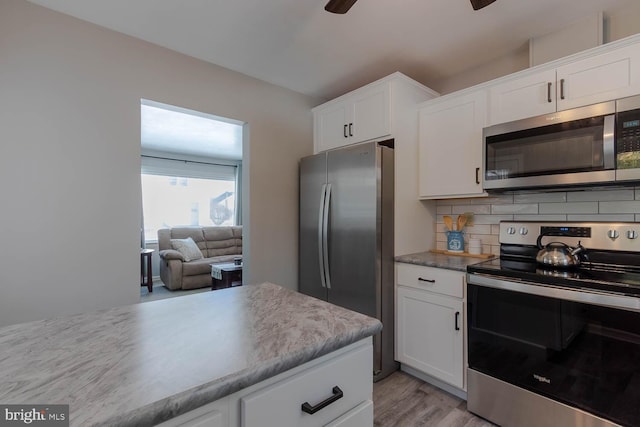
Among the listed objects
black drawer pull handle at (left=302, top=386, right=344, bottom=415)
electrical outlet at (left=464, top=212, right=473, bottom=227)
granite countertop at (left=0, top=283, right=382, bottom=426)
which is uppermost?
electrical outlet at (left=464, top=212, right=473, bottom=227)

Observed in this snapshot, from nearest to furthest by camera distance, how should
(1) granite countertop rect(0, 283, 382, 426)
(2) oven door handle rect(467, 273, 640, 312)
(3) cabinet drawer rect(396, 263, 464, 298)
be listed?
(1) granite countertop rect(0, 283, 382, 426) < (2) oven door handle rect(467, 273, 640, 312) < (3) cabinet drawer rect(396, 263, 464, 298)

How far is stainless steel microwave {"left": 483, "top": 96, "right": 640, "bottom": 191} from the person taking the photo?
5.00 ft

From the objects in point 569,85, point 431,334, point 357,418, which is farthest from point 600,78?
point 357,418

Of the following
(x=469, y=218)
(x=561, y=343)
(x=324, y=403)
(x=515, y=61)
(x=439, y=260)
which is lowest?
(x=561, y=343)

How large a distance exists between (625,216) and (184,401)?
243 cm

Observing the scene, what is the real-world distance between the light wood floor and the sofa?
369cm

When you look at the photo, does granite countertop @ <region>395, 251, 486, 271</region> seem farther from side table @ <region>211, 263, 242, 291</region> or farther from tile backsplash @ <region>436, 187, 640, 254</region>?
side table @ <region>211, 263, 242, 291</region>

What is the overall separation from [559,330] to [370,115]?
73.0 inches

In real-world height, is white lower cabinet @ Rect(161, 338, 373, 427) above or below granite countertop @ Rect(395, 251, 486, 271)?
below

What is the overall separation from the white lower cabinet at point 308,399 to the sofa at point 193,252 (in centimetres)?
456

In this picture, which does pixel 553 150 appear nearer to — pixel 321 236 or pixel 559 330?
pixel 559 330

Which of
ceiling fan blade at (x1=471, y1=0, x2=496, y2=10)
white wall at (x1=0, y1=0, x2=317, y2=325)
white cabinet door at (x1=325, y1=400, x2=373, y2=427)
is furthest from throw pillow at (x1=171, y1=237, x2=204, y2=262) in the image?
ceiling fan blade at (x1=471, y1=0, x2=496, y2=10)

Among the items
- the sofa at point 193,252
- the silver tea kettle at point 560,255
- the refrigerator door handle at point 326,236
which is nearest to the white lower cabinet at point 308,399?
the silver tea kettle at point 560,255

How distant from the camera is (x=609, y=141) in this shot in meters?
1.56
